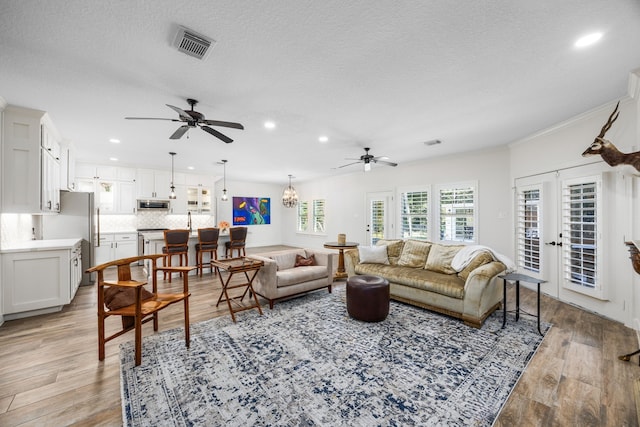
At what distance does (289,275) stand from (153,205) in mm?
5424

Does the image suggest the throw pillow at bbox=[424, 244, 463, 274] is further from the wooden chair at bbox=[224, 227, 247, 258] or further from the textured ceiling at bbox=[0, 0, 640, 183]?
the wooden chair at bbox=[224, 227, 247, 258]

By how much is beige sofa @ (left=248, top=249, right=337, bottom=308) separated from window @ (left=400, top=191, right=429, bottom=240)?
2976 mm

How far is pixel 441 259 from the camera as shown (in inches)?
151

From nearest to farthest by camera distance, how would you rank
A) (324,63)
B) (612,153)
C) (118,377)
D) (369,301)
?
(118,377)
(324,63)
(612,153)
(369,301)

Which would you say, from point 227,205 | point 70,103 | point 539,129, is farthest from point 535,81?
point 227,205

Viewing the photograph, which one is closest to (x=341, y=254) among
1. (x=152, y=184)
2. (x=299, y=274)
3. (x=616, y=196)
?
(x=299, y=274)

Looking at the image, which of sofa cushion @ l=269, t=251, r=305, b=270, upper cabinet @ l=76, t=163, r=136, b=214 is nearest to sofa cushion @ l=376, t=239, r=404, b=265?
sofa cushion @ l=269, t=251, r=305, b=270

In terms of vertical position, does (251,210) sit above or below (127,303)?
above

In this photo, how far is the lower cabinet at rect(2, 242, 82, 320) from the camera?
3053 mm

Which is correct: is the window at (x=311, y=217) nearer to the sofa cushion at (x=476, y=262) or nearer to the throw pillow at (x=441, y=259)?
the throw pillow at (x=441, y=259)

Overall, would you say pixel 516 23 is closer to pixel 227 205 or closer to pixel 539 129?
pixel 539 129

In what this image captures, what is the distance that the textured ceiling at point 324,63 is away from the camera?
171 centimetres

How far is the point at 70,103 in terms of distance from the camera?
9.98ft

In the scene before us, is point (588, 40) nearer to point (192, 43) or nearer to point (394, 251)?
point (192, 43)
